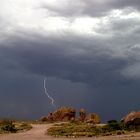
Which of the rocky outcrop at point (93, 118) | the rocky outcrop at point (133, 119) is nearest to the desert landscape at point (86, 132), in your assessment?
the rocky outcrop at point (133, 119)

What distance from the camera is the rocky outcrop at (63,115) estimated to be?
10306cm

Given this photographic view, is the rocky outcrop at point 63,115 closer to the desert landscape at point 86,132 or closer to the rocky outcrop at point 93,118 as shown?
the rocky outcrop at point 93,118

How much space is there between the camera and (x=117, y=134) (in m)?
58.4

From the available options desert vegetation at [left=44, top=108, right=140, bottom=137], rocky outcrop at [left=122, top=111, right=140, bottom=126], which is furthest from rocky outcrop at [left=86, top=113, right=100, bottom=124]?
rocky outcrop at [left=122, top=111, right=140, bottom=126]

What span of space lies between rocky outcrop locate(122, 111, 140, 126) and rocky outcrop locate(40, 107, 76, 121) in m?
33.7

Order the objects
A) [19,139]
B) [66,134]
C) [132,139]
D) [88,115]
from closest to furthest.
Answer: [132,139] < [19,139] < [66,134] < [88,115]

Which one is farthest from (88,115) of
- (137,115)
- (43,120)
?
(137,115)

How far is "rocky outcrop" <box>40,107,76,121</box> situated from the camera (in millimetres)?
103062

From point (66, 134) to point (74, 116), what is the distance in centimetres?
4302

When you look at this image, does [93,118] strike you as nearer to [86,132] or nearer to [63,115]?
[63,115]

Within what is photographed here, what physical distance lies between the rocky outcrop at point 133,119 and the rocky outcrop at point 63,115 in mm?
33739

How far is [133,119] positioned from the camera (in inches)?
2704

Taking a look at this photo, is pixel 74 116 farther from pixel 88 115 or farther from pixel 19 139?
pixel 19 139

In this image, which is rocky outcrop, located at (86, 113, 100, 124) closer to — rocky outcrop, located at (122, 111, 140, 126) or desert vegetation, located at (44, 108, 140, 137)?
desert vegetation, located at (44, 108, 140, 137)
